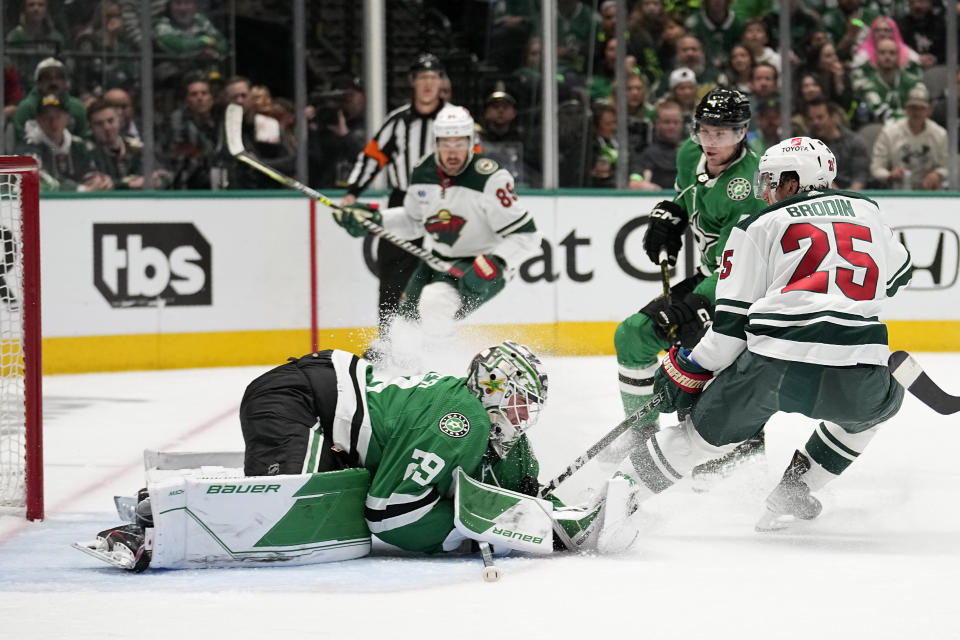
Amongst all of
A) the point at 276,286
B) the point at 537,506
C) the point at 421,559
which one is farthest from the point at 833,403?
the point at 276,286

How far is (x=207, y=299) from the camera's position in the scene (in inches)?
261

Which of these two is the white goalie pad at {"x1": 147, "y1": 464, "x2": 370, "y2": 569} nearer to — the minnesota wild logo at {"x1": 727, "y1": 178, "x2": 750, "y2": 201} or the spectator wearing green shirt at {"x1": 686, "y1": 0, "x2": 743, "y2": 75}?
the minnesota wild logo at {"x1": 727, "y1": 178, "x2": 750, "y2": 201}

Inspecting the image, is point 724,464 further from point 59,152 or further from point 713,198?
point 59,152

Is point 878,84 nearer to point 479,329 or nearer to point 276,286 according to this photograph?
point 479,329

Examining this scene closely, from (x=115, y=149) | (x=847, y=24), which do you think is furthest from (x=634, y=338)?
(x=847, y=24)

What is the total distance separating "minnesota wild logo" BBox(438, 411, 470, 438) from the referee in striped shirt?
327 centimetres

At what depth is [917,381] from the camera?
3166mm

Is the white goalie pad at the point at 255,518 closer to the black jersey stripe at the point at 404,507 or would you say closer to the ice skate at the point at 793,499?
the black jersey stripe at the point at 404,507

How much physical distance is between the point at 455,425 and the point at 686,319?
4.00 ft

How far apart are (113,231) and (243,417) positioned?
12.1ft

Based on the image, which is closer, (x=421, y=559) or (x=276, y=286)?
(x=421, y=559)

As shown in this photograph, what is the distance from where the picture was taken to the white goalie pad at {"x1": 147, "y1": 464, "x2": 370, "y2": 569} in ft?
9.25

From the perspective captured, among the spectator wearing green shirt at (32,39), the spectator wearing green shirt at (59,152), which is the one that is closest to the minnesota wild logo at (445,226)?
the spectator wearing green shirt at (59,152)

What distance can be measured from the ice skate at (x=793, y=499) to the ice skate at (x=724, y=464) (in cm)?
36
